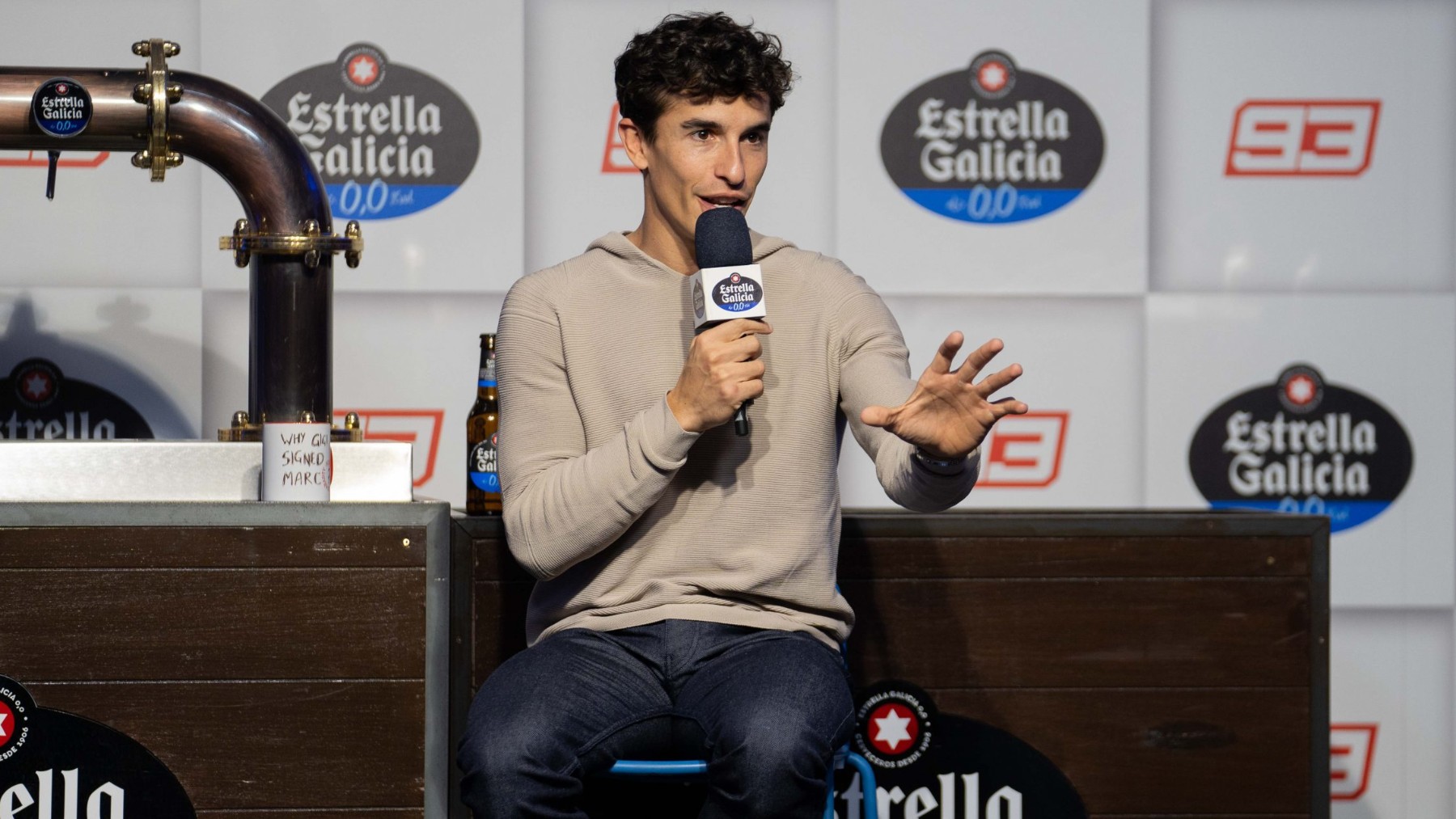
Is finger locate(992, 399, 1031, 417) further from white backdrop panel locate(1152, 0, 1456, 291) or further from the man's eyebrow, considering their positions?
white backdrop panel locate(1152, 0, 1456, 291)

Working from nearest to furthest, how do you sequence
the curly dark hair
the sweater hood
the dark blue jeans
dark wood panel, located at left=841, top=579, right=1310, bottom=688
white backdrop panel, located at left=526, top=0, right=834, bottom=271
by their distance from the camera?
the dark blue jeans, the curly dark hair, the sweater hood, dark wood panel, located at left=841, top=579, right=1310, bottom=688, white backdrop panel, located at left=526, top=0, right=834, bottom=271

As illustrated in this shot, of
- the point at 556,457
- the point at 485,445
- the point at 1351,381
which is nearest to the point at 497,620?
the point at 485,445

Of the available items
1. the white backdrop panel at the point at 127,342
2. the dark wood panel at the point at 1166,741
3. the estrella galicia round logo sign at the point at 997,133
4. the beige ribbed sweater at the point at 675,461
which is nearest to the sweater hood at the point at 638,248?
the beige ribbed sweater at the point at 675,461

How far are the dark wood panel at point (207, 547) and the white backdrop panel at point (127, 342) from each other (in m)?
1.06

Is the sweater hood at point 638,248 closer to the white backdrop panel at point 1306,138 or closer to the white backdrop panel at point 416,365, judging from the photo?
the white backdrop panel at point 416,365

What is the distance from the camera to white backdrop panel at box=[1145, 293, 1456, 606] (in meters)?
3.12

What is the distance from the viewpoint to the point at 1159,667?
7.54 ft

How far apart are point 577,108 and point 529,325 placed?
1342 mm

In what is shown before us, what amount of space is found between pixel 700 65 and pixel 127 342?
1768 mm

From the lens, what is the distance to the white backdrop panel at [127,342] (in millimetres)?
3000

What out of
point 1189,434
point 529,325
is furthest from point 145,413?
point 1189,434

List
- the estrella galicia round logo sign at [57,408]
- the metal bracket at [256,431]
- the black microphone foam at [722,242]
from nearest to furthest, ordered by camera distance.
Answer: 1. the black microphone foam at [722,242]
2. the metal bracket at [256,431]
3. the estrella galicia round logo sign at [57,408]

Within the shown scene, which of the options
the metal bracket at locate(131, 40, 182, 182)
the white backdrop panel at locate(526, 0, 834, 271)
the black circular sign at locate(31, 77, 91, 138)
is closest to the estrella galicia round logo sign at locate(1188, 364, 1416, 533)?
the white backdrop panel at locate(526, 0, 834, 271)

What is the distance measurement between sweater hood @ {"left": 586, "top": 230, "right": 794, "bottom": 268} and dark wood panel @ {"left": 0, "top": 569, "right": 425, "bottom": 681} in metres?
0.55
